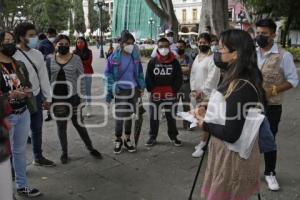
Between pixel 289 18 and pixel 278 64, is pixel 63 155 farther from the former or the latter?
pixel 289 18

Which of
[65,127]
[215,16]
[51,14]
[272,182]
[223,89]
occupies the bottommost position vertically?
[272,182]

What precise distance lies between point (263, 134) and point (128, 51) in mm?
3419

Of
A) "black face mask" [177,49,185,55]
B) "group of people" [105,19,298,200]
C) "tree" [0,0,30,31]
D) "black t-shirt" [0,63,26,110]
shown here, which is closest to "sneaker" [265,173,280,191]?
"group of people" [105,19,298,200]

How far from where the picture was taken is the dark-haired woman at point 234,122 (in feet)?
9.38

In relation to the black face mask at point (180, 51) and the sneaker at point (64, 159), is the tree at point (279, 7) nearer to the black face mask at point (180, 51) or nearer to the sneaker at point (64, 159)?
the black face mask at point (180, 51)

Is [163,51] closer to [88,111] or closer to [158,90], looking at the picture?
[158,90]

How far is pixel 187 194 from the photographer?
189 inches

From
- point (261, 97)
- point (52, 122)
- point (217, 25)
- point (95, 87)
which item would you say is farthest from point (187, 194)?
point (217, 25)

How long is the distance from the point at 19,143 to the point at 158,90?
2.66 m

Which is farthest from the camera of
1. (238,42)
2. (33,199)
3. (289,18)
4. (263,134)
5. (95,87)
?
(289,18)

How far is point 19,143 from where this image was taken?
15.0 feet

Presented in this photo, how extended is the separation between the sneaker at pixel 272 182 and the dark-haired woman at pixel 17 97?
2685 millimetres

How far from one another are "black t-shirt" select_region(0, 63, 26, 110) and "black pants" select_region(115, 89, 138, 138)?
2.07 metres

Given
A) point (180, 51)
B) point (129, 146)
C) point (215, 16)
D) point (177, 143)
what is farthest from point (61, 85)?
point (215, 16)
